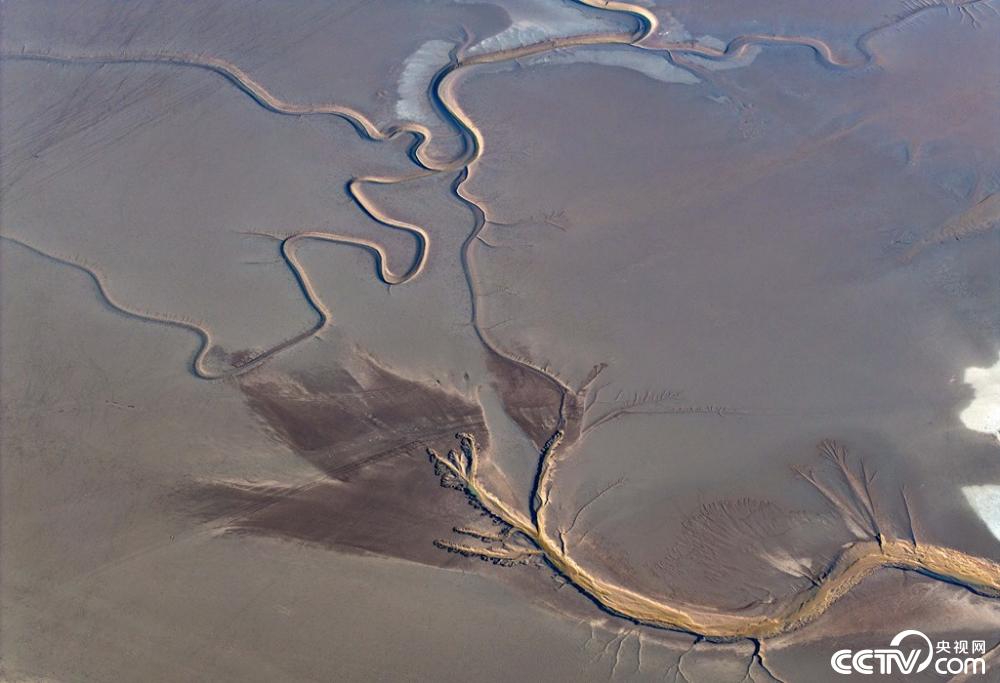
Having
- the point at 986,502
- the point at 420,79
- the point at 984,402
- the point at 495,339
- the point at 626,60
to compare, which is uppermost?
the point at 420,79

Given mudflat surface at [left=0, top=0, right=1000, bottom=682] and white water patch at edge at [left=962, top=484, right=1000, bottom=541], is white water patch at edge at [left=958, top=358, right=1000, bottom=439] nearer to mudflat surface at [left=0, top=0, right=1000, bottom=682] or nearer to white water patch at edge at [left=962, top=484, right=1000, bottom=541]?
mudflat surface at [left=0, top=0, right=1000, bottom=682]

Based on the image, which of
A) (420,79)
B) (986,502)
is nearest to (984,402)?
(986,502)

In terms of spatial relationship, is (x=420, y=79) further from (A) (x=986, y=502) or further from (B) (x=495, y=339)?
(A) (x=986, y=502)

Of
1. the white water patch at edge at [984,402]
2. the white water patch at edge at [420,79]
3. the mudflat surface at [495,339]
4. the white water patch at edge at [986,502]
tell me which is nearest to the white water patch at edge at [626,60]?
the mudflat surface at [495,339]

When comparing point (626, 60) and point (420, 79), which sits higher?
point (420, 79)

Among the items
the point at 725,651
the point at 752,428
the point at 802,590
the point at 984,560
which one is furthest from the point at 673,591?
the point at 984,560

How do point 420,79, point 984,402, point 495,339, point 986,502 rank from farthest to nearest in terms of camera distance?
point 420,79
point 495,339
point 984,402
point 986,502

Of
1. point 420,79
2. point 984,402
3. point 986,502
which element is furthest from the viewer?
point 420,79
